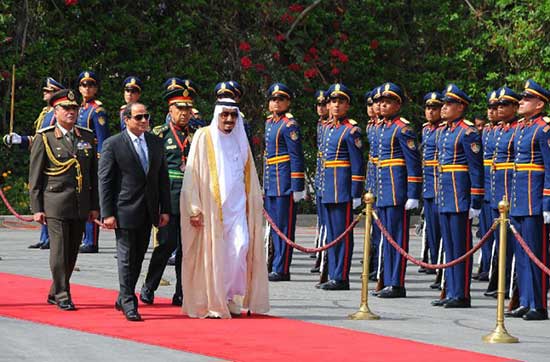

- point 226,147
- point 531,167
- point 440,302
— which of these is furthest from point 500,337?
point 226,147

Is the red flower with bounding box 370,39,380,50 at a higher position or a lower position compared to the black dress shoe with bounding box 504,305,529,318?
higher

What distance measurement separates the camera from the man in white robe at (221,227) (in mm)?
14141

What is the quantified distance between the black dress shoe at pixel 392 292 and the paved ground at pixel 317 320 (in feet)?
0.48

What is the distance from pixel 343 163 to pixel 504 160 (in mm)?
2555

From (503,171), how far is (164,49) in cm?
1613

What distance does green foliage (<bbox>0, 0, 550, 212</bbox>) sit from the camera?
29781 millimetres

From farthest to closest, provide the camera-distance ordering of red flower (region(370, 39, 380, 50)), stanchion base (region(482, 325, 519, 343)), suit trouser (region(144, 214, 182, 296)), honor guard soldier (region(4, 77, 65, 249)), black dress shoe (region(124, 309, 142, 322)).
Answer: red flower (region(370, 39, 380, 50)), honor guard soldier (region(4, 77, 65, 249)), suit trouser (region(144, 214, 182, 296)), black dress shoe (region(124, 309, 142, 322)), stanchion base (region(482, 325, 519, 343))

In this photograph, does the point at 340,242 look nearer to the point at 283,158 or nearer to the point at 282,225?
the point at 282,225

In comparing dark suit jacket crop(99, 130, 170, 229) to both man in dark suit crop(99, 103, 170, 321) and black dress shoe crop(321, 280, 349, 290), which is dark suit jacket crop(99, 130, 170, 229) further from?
black dress shoe crop(321, 280, 349, 290)

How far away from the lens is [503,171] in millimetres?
15594

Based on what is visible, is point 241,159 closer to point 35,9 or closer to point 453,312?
point 453,312

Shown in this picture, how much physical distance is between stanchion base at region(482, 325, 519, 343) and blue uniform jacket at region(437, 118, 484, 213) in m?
3.10

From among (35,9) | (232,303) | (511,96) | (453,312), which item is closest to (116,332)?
(232,303)

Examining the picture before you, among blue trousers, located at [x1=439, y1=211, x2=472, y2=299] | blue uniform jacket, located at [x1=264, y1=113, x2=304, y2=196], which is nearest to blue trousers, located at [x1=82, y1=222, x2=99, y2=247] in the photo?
blue uniform jacket, located at [x1=264, y1=113, x2=304, y2=196]
